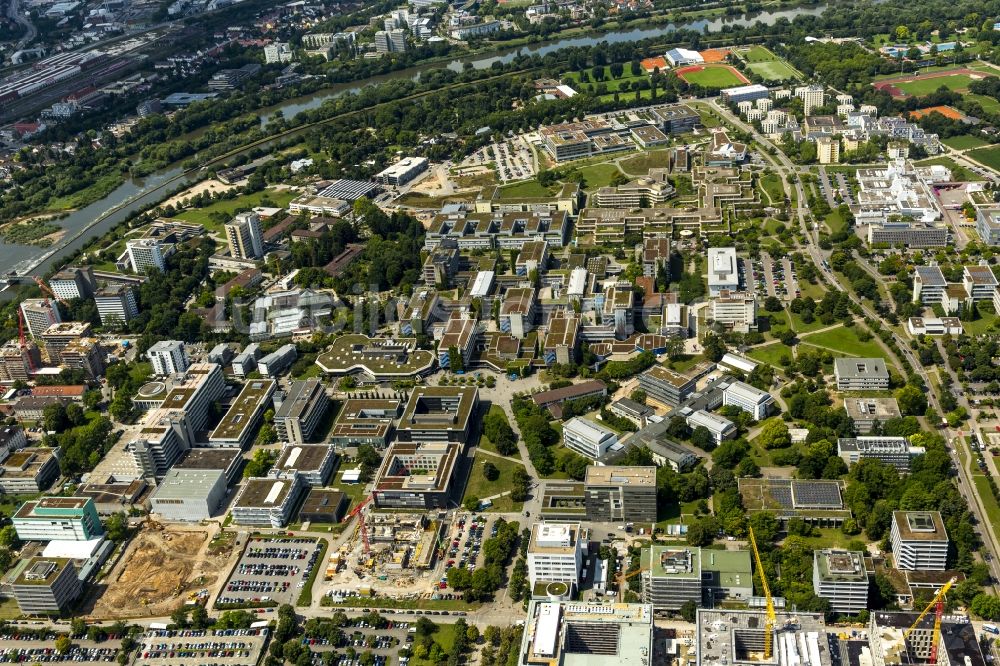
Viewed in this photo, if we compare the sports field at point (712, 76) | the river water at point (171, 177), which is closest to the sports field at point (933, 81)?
the sports field at point (712, 76)

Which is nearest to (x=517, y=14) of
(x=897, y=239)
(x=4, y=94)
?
(x=4, y=94)

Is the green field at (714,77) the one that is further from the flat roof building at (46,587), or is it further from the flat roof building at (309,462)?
the flat roof building at (46,587)

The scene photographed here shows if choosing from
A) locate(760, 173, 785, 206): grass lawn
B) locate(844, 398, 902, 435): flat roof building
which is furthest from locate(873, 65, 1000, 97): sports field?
locate(844, 398, 902, 435): flat roof building

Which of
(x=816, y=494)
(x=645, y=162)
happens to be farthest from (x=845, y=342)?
(x=645, y=162)

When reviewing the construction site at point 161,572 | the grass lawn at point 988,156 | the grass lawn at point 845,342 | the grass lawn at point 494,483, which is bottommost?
the grass lawn at point 845,342

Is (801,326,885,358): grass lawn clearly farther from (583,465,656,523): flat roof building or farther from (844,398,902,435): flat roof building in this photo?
(583,465,656,523): flat roof building

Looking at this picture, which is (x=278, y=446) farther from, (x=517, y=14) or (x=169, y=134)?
(x=517, y=14)
